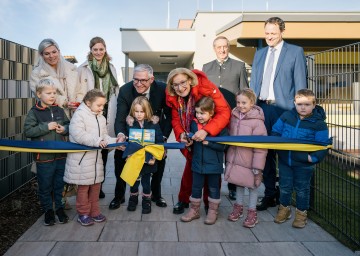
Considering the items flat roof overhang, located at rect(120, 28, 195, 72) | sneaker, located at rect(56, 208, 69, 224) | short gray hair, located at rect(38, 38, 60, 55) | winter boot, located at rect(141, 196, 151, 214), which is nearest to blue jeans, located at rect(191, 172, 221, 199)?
winter boot, located at rect(141, 196, 151, 214)

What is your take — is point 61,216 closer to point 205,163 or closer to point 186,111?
point 205,163

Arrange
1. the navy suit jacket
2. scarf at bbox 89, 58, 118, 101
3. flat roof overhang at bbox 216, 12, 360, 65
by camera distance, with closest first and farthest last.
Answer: the navy suit jacket
scarf at bbox 89, 58, 118, 101
flat roof overhang at bbox 216, 12, 360, 65

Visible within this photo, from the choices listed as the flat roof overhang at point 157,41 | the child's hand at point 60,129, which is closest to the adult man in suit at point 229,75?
the child's hand at point 60,129

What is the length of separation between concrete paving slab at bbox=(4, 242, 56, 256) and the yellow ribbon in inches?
38.9

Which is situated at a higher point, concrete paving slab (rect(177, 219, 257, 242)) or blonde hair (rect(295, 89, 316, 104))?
blonde hair (rect(295, 89, 316, 104))

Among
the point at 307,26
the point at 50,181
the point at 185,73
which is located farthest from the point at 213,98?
the point at 307,26

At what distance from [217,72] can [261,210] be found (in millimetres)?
1908

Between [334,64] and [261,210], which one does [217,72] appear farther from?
[261,210]

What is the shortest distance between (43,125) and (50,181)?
609mm

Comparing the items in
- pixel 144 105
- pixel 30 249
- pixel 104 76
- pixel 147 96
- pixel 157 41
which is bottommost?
pixel 30 249

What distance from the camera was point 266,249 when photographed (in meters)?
3.21

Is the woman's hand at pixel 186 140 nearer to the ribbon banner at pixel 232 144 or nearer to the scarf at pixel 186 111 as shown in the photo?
the scarf at pixel 186 111

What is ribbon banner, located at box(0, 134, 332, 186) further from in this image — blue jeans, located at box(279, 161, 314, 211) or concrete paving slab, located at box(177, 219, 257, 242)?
concrete paving slab, located at box(177, 219, 257, 242)

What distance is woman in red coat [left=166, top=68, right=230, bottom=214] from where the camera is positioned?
12.4 feet
